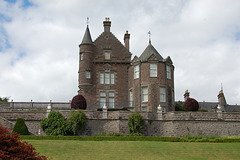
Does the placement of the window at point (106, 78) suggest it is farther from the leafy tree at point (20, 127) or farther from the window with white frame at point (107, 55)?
the leafy tree at point (20, 127)

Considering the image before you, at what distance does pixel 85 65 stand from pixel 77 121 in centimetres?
1102

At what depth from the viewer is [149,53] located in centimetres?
4050

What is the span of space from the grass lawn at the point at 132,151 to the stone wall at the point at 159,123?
6.91 m

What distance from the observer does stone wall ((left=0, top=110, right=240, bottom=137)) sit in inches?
1332

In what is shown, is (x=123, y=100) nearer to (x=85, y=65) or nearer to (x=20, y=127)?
(x=85, y=65)

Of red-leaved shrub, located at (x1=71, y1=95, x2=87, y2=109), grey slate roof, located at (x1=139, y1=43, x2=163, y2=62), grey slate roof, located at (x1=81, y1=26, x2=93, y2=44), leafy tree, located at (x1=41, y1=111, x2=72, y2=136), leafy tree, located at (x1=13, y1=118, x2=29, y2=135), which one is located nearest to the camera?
leafy tree, located at (x1=13, y1=118, x2=29, y2=135)

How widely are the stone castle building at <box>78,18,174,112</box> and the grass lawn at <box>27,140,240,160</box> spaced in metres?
12.4

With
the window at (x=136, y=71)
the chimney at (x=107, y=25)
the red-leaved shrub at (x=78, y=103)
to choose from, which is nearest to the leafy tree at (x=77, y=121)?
the red-leaved shrub at (x=78, y=103)

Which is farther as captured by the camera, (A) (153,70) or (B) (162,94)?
(A) (153,70)

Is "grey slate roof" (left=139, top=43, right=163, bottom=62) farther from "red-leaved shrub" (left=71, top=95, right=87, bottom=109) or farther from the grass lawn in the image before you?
the grass lawn

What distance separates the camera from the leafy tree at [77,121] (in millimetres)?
33031

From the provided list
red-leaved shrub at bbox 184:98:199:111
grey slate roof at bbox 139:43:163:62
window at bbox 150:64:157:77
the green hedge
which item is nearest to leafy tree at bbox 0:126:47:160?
the green hedge

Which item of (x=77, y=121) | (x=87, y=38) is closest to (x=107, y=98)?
(x=87, y=38)

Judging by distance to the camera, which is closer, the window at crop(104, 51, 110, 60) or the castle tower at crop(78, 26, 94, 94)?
the castle tower at crop(78, 26, 94, 94)
